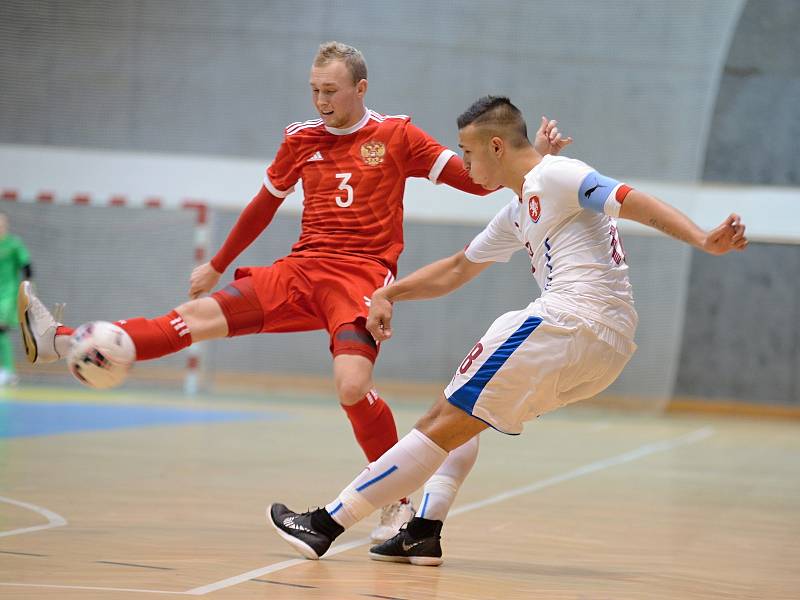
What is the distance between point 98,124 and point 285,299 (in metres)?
13.0

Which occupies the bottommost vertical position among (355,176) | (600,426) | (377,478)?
(600,426)

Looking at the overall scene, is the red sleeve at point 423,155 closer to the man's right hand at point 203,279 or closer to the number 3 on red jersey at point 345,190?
the number 3 on red jersey at point 345,190

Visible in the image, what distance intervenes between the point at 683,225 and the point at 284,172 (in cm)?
200

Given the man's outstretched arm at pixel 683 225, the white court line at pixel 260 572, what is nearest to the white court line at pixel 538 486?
the white court line at pixel 260 572

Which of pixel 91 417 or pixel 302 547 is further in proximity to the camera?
pixel 91 417

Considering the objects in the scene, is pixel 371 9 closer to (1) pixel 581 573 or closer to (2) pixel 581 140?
(2) pixel 581 140

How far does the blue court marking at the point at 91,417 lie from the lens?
922cm

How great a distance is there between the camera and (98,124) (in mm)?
16734

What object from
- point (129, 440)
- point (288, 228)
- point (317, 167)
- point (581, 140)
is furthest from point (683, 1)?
point (317, 167)

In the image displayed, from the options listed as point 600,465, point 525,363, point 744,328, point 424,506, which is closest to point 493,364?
point 525,363

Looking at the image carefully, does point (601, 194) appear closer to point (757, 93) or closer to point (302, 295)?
point (302, 295)

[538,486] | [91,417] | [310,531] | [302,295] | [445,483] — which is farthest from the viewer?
[91,417]

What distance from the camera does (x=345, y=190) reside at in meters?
4.82

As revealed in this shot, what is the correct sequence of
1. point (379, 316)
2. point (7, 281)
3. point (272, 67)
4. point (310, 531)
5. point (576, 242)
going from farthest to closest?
point (272, 67) < point (7, 281) < point (379, 316) < point (310, 531) < point (576, 242)
